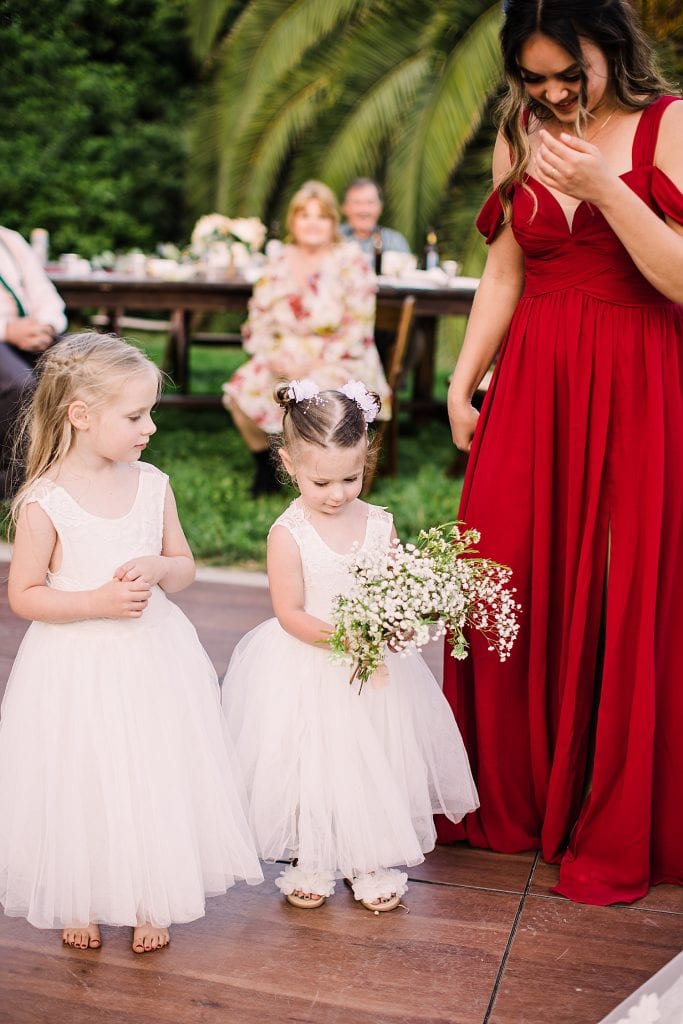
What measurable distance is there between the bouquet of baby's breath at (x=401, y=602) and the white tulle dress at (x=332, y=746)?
0.47 ft

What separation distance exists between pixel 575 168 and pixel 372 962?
1.62 m

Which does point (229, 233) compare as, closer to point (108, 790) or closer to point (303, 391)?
point (303, 391)

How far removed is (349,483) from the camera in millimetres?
2557

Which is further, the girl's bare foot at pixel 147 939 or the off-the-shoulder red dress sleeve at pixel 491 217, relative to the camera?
the off-the-shoulder red dress sleeve at pixel 491 217

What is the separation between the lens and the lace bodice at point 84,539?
238 cm

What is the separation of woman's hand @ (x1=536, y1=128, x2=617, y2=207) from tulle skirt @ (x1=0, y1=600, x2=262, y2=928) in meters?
1.23

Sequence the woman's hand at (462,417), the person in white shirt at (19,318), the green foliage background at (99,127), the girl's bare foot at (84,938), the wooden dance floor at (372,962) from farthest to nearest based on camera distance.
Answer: the green foliage background at (99,127), the person in white shirt at (19,318), the woman's hand at (462,417), the girl's bare foot at (84,938), the wooden dance floor at (372,962)

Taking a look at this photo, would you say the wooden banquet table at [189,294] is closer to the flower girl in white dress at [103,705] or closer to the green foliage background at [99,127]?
the flower girl in white dress at [103,705]

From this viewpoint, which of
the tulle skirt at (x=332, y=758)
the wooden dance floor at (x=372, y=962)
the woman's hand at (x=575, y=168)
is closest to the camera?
the wooden dance floor at (x=372, y=962)

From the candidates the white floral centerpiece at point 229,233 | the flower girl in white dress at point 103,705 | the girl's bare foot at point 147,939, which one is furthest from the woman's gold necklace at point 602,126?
the white floral centerpiece at point 229,233

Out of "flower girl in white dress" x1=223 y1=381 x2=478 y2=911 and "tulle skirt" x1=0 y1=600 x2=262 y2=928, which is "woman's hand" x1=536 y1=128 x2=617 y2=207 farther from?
"tulle skirt" x1=0 y1=600 x2=262 y2=928

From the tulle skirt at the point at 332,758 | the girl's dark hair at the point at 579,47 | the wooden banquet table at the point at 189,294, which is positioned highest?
the girl's dark hair at the point at 579,47

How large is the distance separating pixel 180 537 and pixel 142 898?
751mm

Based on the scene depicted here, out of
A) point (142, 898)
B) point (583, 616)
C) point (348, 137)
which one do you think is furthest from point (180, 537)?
point (348, 137)
